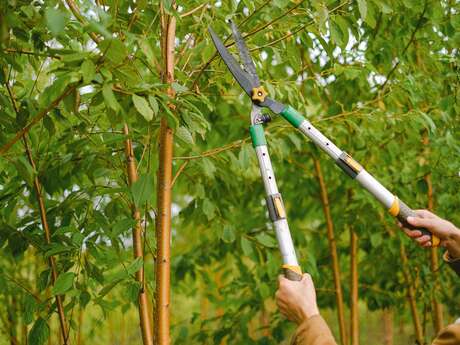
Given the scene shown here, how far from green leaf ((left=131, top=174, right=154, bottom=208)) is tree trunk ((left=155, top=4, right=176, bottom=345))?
0.15 m

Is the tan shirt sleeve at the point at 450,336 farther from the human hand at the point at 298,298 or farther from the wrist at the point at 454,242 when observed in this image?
the wrist at the point at 454,242

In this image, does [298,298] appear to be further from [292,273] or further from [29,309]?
[29,309]

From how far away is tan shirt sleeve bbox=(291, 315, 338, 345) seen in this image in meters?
1.60

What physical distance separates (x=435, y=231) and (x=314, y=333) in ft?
2.20

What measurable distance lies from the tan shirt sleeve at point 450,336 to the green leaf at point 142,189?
98 cm

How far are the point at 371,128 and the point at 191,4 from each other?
1.38 metres

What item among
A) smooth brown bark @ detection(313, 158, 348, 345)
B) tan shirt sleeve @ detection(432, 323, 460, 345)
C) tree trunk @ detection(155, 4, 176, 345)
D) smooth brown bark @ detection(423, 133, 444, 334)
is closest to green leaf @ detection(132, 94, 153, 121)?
tree trunk @ detection(155, 4, 176, 345)

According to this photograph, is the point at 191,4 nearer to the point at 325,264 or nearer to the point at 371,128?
the point at 371,128

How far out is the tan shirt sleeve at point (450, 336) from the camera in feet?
5.32

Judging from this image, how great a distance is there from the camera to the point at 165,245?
2.08 meters

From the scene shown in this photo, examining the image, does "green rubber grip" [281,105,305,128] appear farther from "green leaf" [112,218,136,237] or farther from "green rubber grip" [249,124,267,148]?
"green leaf" [112,218,136,237]

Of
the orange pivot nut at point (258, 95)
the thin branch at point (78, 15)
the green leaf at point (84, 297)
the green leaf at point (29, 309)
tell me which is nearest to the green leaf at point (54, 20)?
the thin branch at point (78, 15)

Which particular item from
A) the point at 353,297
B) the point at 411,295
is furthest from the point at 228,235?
the point at 411,295

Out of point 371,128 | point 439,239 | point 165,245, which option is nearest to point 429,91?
point 371,128
